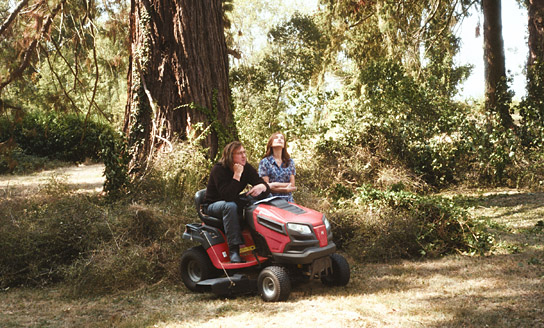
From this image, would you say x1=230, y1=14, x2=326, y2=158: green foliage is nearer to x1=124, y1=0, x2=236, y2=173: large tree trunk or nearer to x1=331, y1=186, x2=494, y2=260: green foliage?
x1=124, y1=0, x2=236, y2=173: large tree trunk

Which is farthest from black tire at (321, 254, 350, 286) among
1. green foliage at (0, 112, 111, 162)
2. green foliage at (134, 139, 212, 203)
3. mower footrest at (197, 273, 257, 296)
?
green foliage at (0, 112, 111, 162)

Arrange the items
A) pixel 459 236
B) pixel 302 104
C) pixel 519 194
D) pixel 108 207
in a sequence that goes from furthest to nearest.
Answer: pixel 302 104, pixel 519 194, pixel 108 207, pixel 459 236

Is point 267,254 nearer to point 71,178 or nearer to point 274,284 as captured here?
point 274,284

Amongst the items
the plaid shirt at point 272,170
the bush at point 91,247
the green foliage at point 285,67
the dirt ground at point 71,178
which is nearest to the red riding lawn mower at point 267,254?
the bush at point 91,247

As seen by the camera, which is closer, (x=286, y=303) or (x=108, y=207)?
(x=286, y=303)

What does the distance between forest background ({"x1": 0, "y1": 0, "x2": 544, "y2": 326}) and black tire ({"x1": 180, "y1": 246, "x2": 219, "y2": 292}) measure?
37cm

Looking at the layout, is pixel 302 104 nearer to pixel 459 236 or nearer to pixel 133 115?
pixel 133 115

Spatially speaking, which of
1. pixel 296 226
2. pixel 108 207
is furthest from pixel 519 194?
pixel 108 207

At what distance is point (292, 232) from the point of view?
4.59 meters

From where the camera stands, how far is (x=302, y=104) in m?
10.9

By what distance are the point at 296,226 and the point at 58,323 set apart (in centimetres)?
221

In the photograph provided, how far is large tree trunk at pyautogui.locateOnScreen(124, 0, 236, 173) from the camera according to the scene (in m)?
8.31

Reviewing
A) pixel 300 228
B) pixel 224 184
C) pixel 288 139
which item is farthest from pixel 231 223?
pixel 288 139

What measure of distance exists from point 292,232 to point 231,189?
33.1 inches
